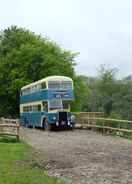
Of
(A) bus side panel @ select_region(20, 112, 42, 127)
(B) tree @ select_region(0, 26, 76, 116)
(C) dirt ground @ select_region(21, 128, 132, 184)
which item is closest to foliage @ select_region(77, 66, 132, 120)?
(B) tree @ select_region(0, 26, 76, 116)

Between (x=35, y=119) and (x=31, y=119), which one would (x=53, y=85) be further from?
(x=31, y=119)

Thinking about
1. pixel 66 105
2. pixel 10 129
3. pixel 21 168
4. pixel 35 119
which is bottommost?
pixel 21 168

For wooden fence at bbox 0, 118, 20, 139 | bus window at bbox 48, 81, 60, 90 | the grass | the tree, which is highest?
the tree

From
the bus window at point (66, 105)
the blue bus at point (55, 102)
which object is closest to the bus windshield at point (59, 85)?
the blue bus at point (55, 102)

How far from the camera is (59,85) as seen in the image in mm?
37844

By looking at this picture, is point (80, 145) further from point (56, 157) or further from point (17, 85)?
point (17, 85)

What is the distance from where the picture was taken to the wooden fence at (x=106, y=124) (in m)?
29.4

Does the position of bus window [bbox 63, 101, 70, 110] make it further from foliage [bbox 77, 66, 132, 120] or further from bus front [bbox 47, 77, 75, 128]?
foliage [bbox 77, 66, 132, 120]

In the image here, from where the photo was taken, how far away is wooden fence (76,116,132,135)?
96.3 feet

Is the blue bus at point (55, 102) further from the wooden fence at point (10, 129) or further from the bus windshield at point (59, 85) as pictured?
the wooden fence at point (10, 129)

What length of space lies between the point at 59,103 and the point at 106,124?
20.1 feet

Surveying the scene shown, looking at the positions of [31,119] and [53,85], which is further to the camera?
[31,119]

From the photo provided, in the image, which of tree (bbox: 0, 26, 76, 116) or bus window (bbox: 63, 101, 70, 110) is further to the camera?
tree (bbox: 0, 26, 76, 116)

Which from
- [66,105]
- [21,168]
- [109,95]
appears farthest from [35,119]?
[21,168]
